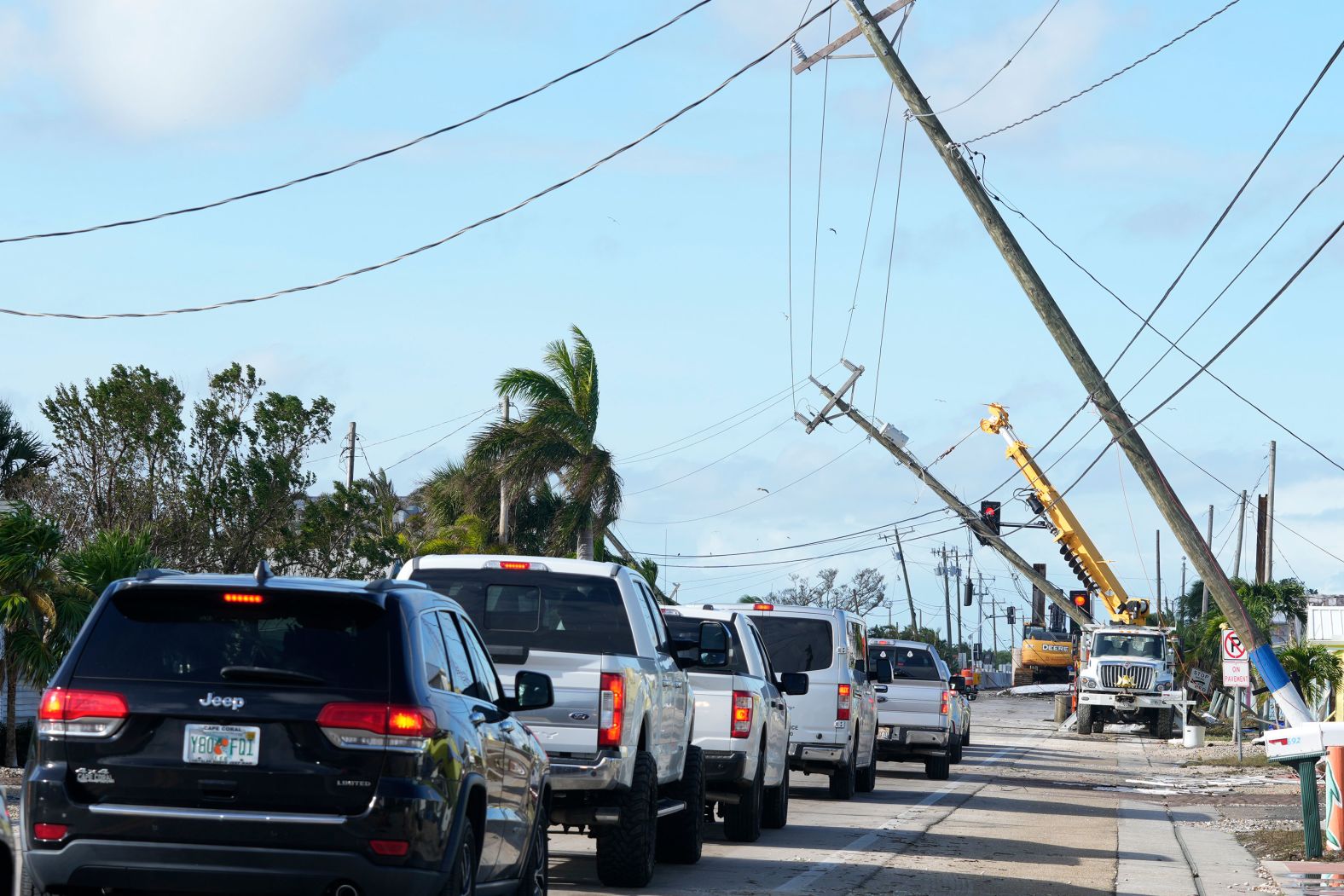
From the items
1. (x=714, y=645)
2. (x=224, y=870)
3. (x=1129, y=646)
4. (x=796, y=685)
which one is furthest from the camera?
(x=1129, y=646)

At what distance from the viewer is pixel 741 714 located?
15359 mm

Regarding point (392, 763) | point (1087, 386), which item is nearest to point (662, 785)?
point (392, 763)

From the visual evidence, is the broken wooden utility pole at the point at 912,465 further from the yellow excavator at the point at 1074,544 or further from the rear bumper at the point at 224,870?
the rear bumper at the point at 224,870

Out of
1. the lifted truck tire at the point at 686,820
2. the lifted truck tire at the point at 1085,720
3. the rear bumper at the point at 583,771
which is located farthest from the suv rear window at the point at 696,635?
the lifted truck tire at the point at 1085,720

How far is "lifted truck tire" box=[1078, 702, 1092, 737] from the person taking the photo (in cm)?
5009

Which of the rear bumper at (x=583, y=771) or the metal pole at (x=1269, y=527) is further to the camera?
the metal pole at (x=1269, y=527)

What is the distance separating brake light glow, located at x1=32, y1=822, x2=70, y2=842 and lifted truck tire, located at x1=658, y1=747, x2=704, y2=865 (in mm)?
6855

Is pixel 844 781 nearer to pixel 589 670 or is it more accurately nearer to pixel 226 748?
pixel 589 670

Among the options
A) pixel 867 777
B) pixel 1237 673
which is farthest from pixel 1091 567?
pixel 867 777

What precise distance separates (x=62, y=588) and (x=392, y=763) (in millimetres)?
14532

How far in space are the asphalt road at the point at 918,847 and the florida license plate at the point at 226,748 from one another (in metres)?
5.05

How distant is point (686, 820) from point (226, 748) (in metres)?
6.90

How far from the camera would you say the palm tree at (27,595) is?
64.6 ft

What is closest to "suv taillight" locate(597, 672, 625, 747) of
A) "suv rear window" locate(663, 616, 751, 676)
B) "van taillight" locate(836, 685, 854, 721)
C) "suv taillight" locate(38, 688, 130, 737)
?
"suv taillight" locate(38, 688, 130, 737)
